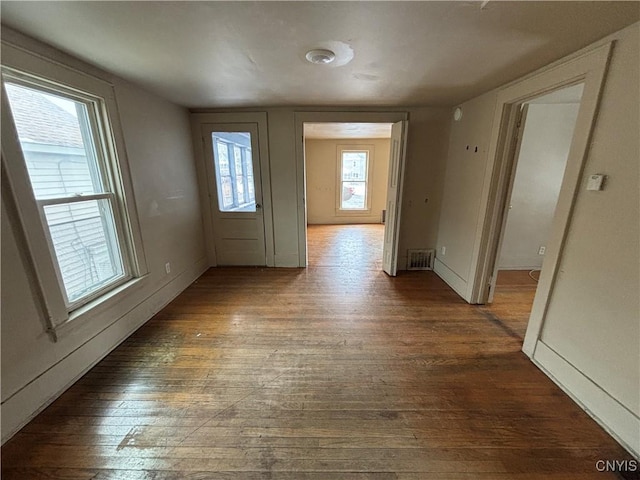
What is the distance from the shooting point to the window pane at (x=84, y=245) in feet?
6.05

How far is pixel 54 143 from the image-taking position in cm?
182

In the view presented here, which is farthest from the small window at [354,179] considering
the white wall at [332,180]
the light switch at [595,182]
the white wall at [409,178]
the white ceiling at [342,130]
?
the light switch at [595,182]

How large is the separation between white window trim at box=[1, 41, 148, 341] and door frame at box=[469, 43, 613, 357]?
3.39 meters

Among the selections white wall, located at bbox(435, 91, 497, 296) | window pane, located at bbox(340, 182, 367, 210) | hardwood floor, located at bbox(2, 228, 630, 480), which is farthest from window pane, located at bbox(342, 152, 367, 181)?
hardwood floor, located at bbox(2, 228, 630, 480)

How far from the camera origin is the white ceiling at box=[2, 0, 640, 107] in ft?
4.19

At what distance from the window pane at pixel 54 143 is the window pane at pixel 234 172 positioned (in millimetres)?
1713

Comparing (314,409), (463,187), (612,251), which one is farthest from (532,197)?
(314,409)

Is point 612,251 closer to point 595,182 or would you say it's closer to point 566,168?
point 595,182

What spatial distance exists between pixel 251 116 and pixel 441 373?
3.60 metres

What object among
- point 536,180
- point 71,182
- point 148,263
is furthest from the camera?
point 536,180

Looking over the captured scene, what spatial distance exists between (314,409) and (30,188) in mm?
2206

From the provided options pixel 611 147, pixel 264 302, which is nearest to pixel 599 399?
pixel 611 147

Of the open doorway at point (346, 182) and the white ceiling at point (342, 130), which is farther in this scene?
the open doorway at point (346, 182)

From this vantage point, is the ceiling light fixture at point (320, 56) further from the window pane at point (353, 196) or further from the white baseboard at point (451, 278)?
the window pane at point (353, 196)
